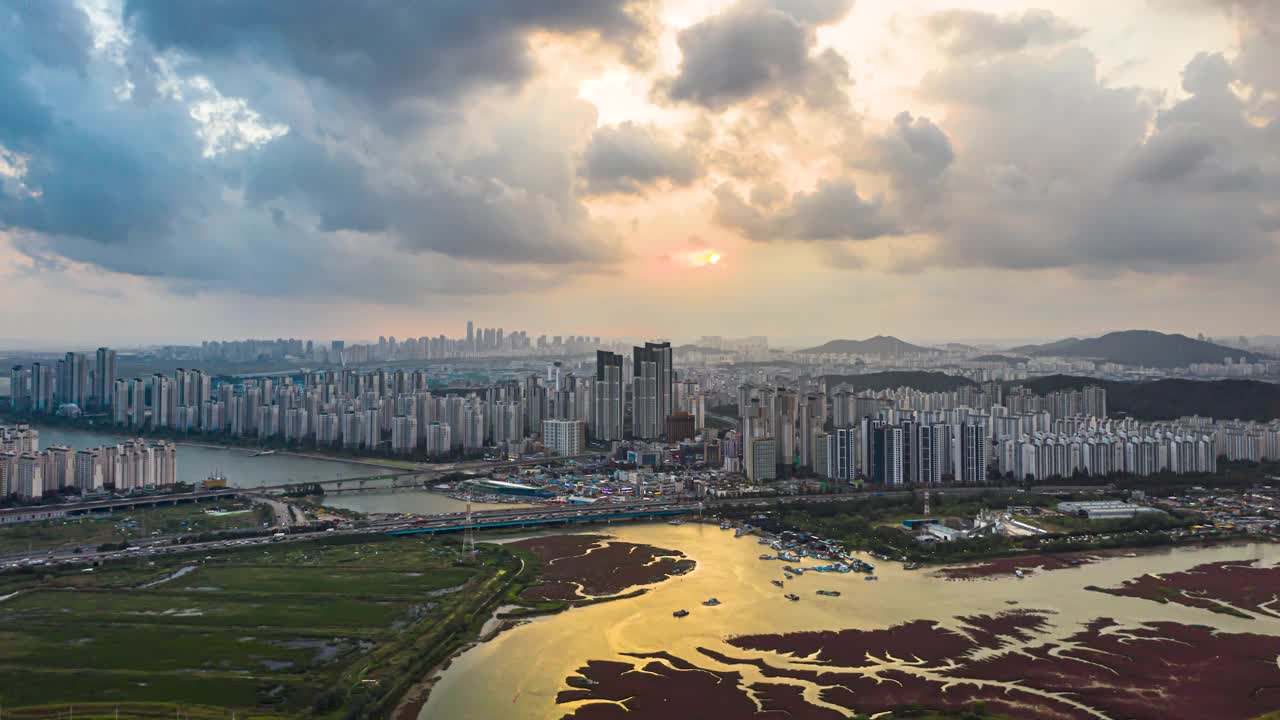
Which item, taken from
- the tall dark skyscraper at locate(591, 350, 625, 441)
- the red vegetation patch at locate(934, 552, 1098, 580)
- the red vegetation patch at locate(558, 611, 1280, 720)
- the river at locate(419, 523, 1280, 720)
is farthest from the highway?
the tall dark skyscraper at locate(591, 350, 625, 441)

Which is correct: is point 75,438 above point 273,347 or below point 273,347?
below

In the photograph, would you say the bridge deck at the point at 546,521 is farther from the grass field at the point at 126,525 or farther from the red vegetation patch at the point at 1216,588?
the red vegetation patch at the point at 1216,588

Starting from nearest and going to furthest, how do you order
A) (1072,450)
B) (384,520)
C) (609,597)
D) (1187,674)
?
(1187,674), (609,597), (384,520), (1072,450)

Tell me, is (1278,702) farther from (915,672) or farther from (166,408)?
(166,408)

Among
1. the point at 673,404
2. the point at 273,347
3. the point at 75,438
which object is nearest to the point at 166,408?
the point at 75,438

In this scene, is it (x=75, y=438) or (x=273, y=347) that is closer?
(x=75, y=438)

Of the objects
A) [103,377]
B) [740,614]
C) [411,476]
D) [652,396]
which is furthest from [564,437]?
[103,377]

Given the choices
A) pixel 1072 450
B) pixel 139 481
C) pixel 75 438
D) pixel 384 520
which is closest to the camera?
pixel 384 520
